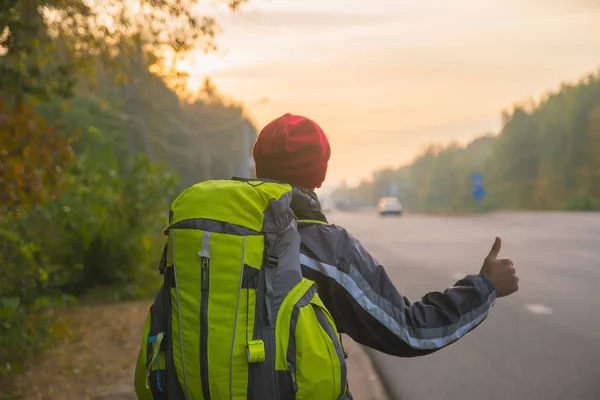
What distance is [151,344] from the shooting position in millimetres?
2189

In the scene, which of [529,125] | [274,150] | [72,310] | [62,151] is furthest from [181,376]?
[529,125]

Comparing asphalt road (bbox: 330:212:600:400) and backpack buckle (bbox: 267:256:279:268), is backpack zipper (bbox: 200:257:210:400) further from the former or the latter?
asphalt road (bbox: 330:212:600:400)

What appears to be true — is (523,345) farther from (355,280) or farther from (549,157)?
(549,157)

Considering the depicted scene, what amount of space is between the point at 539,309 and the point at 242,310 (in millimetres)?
7737

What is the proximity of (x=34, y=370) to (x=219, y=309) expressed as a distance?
4.70 metres

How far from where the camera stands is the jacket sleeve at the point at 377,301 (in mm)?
2209

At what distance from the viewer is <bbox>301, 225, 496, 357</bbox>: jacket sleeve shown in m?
2.21

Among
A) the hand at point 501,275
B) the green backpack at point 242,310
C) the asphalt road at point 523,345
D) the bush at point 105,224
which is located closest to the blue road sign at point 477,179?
the asphalt road at point 523,345

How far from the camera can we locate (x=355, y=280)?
2.21 metres

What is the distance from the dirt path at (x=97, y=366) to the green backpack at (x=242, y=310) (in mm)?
3603

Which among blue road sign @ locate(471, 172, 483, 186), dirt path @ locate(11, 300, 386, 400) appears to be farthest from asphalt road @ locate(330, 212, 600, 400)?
blue road sign @ locate(471, 172, 483, 186)

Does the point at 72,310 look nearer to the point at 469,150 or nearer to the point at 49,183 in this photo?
the point at 49,183

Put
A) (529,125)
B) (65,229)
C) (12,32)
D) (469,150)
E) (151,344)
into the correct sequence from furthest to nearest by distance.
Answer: (469,150)
(529,125)
(65,229)
(12,32)
(151,344)

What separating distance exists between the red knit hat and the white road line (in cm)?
710
